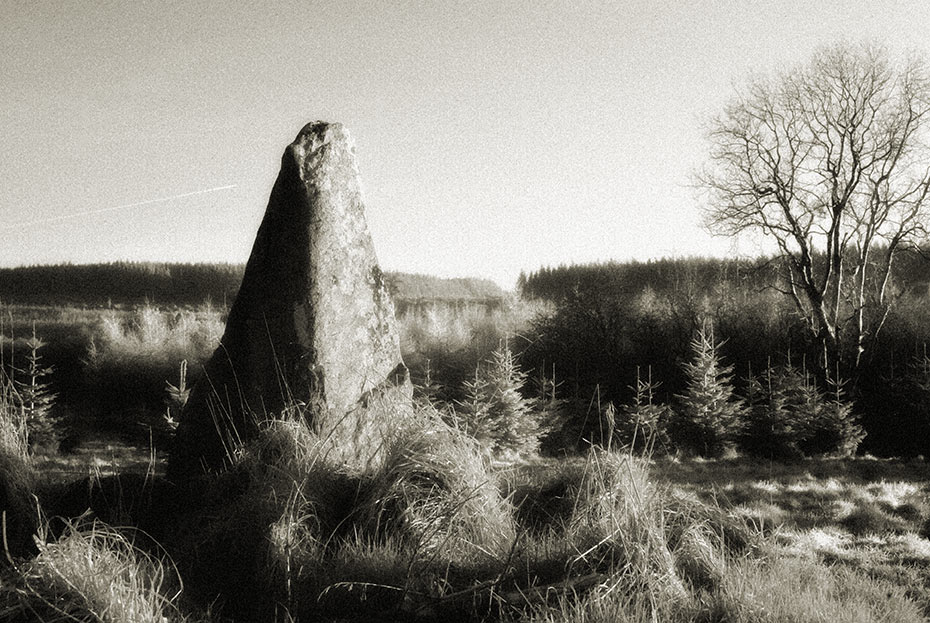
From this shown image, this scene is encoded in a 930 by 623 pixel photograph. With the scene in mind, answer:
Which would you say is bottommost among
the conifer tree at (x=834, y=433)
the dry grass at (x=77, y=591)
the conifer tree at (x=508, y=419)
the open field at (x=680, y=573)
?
the conifer tree at (x=834, y=433)

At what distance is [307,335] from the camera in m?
5.24

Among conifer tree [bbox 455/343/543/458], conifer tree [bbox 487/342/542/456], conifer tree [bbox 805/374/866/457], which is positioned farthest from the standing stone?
conifer tree [bbox 805/374/866/457]

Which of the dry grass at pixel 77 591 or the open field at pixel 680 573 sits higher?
the dry grass at pixel 77 591

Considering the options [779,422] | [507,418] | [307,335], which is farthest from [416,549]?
[779,422]

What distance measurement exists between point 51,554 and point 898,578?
267 inches

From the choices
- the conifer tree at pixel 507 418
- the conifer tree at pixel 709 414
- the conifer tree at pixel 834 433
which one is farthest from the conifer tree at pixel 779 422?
the conifer tree at pixel 507 418

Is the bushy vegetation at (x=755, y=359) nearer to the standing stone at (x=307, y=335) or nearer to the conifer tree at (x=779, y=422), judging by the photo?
the conifer tree at (x=779, y=422)

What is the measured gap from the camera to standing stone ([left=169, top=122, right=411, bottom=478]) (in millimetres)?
5160

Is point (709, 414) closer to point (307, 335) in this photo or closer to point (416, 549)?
point (307, 335)

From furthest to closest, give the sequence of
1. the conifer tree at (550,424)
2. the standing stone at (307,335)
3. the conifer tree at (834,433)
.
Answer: the conifer tree at (550,424), the conifer tree at (834,433), the standing stone at (307,335)

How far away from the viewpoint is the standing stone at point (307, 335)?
516 cm

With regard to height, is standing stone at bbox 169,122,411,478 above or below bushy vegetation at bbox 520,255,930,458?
above

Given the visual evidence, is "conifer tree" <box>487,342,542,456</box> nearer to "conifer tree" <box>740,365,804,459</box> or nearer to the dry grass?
"conifer tree" <box>740,365,804,459</box>

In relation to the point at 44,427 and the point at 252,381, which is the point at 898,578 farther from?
the point at 44,427
